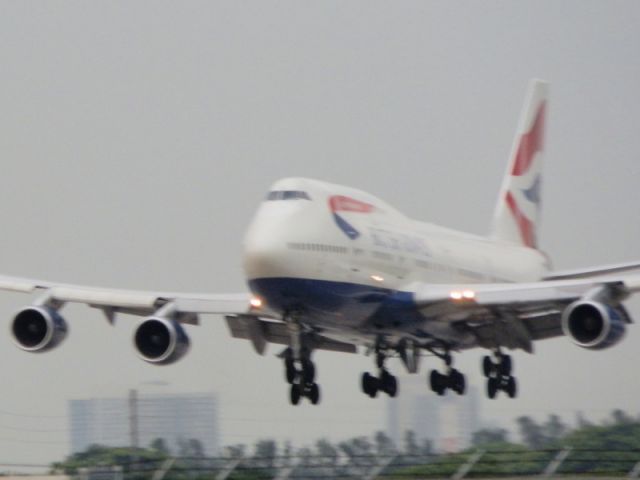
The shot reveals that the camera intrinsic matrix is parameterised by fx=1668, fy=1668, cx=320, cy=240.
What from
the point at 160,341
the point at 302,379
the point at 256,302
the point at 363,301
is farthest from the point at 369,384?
the point at 256,302

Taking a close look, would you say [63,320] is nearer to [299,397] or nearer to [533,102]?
[299,397]

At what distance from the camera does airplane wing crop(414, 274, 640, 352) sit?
4350cm

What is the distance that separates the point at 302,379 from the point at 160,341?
4.10m

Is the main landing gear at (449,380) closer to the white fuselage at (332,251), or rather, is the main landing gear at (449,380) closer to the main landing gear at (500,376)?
the main landing gear at (500,376)

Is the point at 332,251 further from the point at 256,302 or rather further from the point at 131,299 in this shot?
the point at 131,299

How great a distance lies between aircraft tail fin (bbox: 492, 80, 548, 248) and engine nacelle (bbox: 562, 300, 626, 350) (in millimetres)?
15326

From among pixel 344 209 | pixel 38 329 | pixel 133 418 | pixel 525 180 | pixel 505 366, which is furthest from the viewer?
pixel 525 180

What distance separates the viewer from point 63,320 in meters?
47.5

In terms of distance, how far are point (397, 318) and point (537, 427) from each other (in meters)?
5.78

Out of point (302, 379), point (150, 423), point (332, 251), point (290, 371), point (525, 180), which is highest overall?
point (525, 180)

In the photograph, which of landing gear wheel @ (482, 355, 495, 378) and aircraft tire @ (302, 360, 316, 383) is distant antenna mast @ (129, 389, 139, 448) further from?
landing gear wheel @ (482, 355, 495, 378)

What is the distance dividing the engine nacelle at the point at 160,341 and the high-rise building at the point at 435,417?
6667 millimetres

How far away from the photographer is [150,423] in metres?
43.2

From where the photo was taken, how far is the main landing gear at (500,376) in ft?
167
